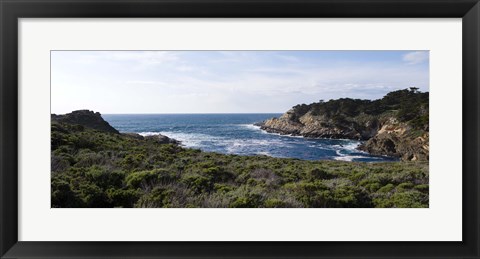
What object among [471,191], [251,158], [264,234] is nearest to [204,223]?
[264,234]

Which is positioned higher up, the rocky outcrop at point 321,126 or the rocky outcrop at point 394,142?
the rocky outcrop at point 321,126

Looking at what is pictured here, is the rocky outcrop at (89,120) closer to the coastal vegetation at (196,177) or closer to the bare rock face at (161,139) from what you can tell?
the coastal vegetation at (196,177)

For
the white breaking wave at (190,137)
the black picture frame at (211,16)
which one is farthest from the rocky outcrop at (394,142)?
the white breaking wave at (190,137)

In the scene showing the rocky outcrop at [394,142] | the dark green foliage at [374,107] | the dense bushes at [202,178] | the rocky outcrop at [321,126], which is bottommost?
the dense bushes at [202,178]

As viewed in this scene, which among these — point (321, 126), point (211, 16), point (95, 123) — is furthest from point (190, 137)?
point (321, 126)

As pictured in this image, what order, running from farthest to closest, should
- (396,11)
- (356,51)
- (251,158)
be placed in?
(251,158), (356,51), (396,11)

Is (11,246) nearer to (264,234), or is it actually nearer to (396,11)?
(264,234)

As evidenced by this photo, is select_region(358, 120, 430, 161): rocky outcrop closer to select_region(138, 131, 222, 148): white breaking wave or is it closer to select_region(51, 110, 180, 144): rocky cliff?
select_region(138, 131, 222, 148): white breaking wave
